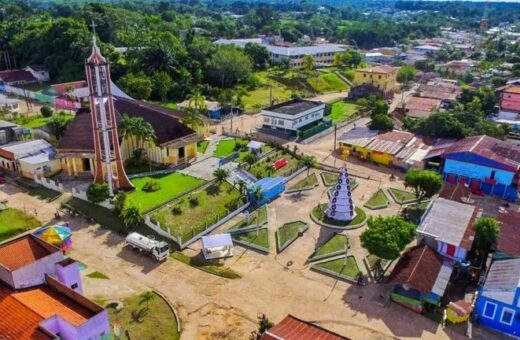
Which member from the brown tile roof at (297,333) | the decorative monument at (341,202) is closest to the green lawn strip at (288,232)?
the decorative monument at (341,202)

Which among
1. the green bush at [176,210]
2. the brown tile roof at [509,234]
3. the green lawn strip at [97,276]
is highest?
the brown tile roof at [509,234]

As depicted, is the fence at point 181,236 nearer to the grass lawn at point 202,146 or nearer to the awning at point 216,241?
the awning at point 216,241

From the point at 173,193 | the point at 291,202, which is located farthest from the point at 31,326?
the point at 291,202

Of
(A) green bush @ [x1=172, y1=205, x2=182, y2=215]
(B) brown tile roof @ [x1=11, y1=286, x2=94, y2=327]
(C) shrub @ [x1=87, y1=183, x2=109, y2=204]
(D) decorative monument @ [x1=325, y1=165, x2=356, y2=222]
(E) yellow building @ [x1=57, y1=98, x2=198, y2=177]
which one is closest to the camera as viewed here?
(B) brown tile roof @ [x1=11, y1=286, x2=94, y2=327]

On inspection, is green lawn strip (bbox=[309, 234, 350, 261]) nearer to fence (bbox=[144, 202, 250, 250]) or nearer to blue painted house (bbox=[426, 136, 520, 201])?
fence (bbox=[144, 202, 250, 250])

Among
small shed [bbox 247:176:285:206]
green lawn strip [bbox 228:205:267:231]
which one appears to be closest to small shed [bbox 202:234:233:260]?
green lawn strip [bbox 228:205:267:231]

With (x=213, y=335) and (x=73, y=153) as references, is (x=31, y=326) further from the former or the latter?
(x=73, y=153)
